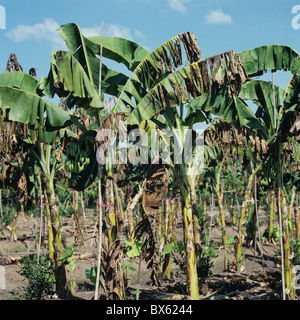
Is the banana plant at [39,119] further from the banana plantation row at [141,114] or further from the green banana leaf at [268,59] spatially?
the green banana leaf at [268,59]

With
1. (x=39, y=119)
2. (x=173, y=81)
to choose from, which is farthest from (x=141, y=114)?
(x=39, y=119)

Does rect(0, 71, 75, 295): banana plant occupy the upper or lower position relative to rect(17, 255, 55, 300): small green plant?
upper

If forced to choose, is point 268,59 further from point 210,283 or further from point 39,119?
point 210,283

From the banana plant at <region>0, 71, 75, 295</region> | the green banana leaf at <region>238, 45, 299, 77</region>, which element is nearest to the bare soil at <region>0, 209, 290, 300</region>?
the banana plant at <region>0, 71, 75, 295</region>

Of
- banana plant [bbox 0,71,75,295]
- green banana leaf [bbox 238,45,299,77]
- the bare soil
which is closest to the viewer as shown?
banana plant [bbox 0,71,75,295]

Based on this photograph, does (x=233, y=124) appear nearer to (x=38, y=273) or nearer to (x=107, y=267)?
(x=107, y=267)

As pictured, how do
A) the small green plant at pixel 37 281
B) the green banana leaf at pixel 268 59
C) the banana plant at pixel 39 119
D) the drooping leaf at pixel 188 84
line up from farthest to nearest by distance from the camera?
1. the small green plant at pixel 37 281
2. the green banana leaf at pixel 268 59
3. the banana plant at pixel 39 119
4. the drooping leaf at pixel 188 84

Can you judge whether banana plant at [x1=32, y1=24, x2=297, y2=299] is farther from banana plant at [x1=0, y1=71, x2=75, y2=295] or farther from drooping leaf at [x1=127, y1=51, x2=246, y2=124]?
banana plant at [x1=0, y1=71, x2=75, y2=295]

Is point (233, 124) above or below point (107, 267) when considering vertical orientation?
above

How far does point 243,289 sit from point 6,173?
657 cm

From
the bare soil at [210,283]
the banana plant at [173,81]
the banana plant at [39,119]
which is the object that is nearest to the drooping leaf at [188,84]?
the banana plant at [173,81]

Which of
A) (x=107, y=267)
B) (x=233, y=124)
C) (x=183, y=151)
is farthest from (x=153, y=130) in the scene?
(x=107, y=267)

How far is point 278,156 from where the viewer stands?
797 cm
